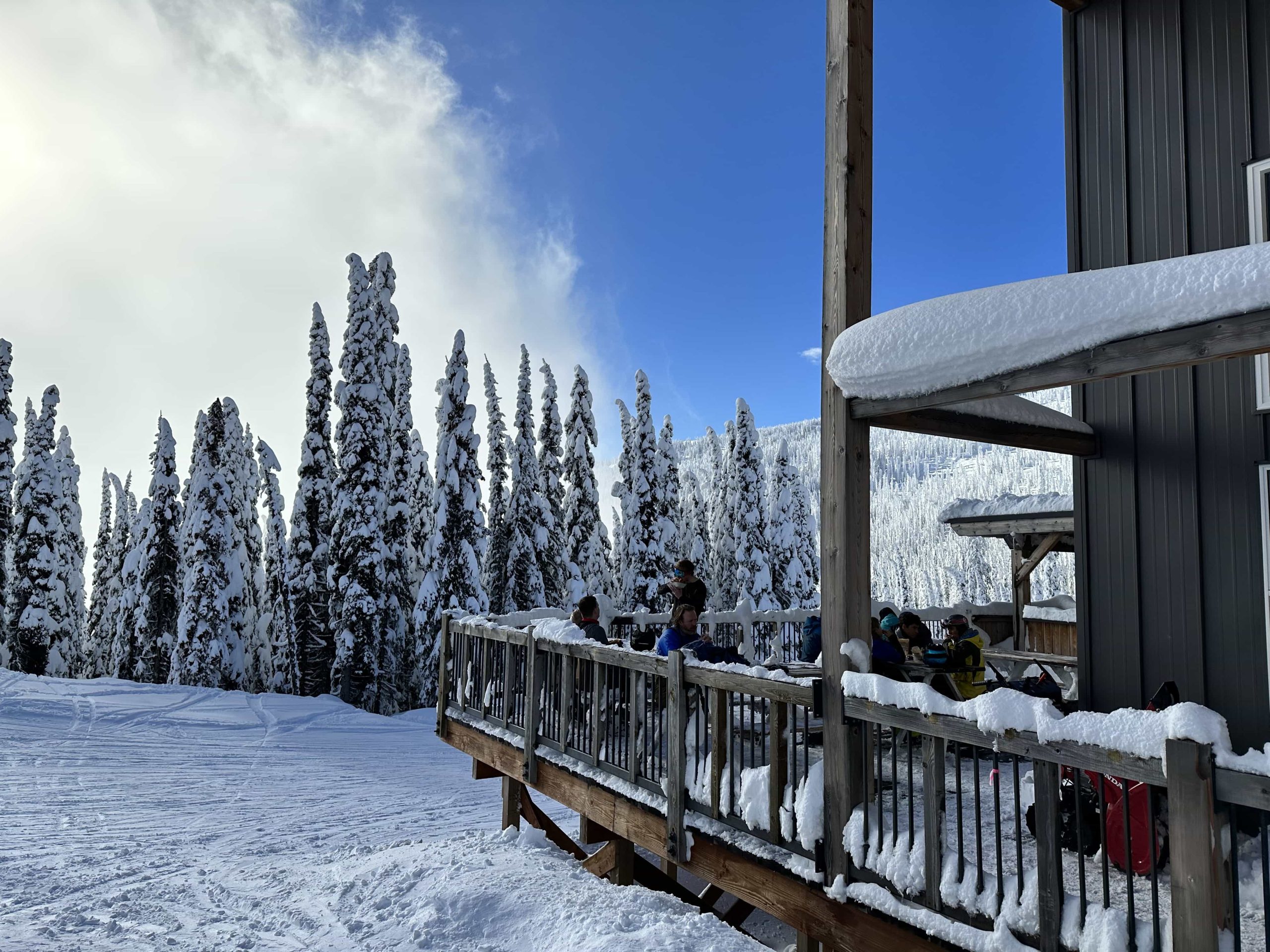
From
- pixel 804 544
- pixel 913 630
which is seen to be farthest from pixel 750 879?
pixel 804 544

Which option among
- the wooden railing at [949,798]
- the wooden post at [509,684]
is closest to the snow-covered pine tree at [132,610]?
the wooden post at [509,684]

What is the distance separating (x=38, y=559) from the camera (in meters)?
30.0

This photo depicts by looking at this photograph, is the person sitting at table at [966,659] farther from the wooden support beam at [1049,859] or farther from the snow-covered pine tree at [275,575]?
the snow-covered pine tree at [275,575]

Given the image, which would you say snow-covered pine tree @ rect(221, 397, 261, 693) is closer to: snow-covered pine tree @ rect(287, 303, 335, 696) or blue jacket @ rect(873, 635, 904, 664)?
snow-covered pine tree @ rect(287, 303, 335, 696)

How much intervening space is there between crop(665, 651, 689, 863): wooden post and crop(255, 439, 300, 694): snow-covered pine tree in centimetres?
2946

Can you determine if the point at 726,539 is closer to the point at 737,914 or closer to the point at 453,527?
the point at 453,527

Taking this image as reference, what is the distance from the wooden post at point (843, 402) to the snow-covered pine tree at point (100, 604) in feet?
146

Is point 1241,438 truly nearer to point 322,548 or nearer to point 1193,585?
point 1193,585

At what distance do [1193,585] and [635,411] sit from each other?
3020 cm

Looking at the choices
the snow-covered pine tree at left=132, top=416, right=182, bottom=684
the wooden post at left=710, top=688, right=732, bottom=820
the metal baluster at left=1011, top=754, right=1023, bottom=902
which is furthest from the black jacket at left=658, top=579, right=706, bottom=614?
the snow-covered pine tree at left=132, top=416, right=182, bottom=684

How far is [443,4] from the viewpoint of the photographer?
7.95 meters

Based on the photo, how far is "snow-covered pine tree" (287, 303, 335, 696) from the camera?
91.0 feet

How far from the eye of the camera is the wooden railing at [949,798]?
2750 mm

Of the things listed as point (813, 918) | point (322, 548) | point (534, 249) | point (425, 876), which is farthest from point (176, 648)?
point (813, 918)
